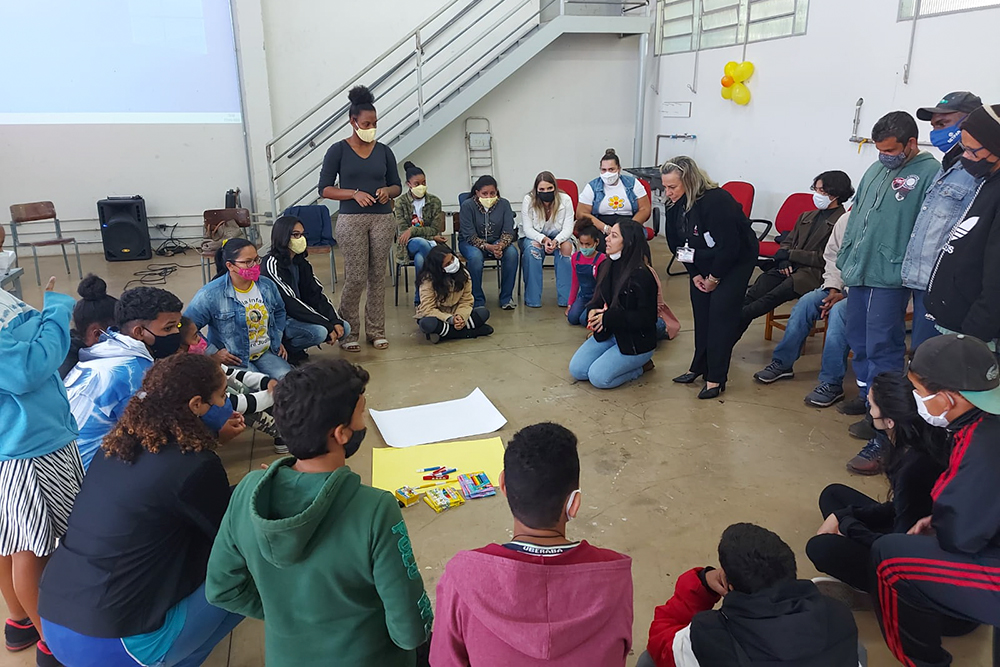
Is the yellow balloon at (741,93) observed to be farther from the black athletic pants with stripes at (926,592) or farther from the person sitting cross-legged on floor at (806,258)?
the black athletic pants with stripes at (926,592)

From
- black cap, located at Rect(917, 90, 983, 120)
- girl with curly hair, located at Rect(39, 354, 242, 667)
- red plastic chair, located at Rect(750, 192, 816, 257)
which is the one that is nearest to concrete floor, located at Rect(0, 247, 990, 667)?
girl with curly hair, located at Rect(39, 354, 242, 667)

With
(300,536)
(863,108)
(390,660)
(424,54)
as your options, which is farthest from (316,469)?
(424,54)

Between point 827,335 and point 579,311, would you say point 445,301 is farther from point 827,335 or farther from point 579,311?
point 827,335

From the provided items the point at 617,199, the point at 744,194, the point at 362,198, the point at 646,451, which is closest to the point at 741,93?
the point at 744,194

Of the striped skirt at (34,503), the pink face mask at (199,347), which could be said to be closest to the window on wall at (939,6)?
the pink face mask at (199,347)

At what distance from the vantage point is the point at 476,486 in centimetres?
298

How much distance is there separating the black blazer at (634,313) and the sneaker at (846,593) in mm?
1898

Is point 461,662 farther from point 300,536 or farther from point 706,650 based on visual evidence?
point 706,650

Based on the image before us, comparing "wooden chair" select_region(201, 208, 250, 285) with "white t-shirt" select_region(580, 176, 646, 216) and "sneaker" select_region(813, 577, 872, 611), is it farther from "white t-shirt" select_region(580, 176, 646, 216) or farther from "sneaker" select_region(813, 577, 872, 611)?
"sneaker" select_region(813, 577, 872, 611)

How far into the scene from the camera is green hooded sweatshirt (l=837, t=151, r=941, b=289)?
3.04m

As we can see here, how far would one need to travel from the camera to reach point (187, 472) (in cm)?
171

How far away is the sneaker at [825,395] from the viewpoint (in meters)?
3.82

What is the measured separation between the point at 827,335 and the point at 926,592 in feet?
7.70

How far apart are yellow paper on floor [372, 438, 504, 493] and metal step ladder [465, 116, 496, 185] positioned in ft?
19.1
